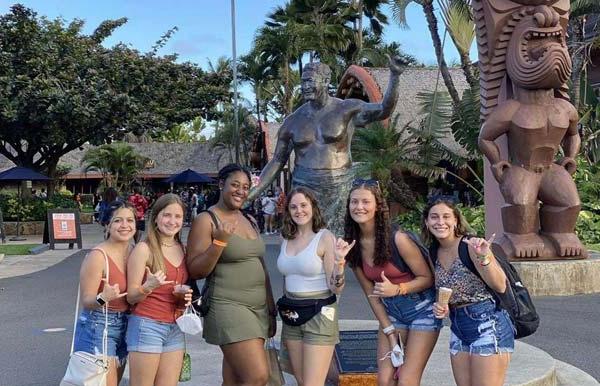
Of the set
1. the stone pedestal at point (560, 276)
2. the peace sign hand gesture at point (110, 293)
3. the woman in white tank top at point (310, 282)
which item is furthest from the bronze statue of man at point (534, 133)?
the peace sign hand gesture at point (110, 293)

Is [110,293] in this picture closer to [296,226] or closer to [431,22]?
[296,226]

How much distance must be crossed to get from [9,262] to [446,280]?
14.0 metres

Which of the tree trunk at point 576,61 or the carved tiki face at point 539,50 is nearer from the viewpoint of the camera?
the carved tiki face at point 539,50

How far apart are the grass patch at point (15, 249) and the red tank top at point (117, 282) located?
1538 cm

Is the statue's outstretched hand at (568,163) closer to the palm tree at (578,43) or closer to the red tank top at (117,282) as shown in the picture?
the palm tree at (578,43)

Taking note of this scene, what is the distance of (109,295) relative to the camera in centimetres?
361

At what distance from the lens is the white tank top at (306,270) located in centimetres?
385

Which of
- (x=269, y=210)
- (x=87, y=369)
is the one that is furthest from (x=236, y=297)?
(x=269, y=210)

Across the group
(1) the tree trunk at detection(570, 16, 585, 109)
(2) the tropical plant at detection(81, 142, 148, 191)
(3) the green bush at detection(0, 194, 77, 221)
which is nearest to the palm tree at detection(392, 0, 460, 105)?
(1) the tree trunk at detection(570, 16, 585, 109)

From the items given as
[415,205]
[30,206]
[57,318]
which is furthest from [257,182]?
[30,206]

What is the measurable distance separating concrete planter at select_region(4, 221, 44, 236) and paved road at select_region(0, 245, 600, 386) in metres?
12.9

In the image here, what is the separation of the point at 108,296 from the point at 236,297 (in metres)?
0.68

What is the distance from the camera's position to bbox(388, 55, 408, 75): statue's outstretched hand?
4.84m

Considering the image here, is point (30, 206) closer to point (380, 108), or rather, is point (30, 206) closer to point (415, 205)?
point (415, 205)
